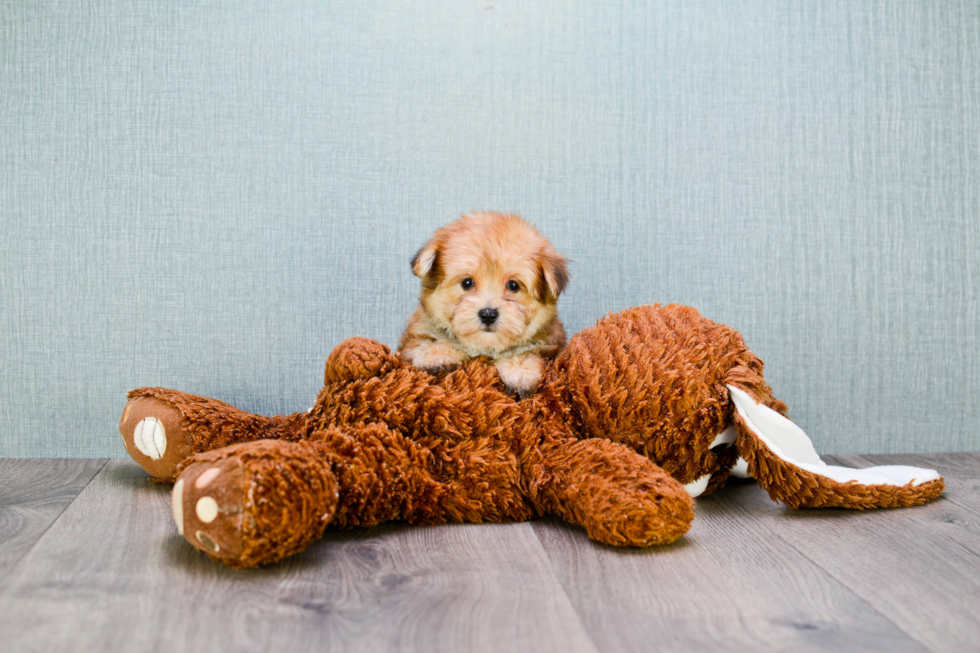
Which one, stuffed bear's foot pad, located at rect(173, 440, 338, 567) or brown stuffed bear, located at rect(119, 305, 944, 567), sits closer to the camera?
stuffed bear's foot pad, located at rect(173, 440, 338, 567)

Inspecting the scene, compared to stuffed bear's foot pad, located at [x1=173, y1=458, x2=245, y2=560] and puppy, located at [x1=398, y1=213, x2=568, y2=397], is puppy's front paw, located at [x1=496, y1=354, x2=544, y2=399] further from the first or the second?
stuffed bear's foot pad, located at [x1=173, y1=458, x2=245, y2=560]

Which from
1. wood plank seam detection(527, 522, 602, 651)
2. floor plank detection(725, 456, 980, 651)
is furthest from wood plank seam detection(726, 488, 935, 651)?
wood plank seam detection(527, 522, 602, 651)

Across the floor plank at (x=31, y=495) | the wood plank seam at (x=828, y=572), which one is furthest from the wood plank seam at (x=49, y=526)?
the wood plank seam at (x=828, y=572)

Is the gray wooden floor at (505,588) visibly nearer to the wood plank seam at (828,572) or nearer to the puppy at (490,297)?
the wood plank seam at (828,572)

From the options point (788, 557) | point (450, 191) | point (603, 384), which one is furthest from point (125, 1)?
point (788, 557)

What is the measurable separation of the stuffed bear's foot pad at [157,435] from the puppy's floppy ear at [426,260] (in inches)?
26.9

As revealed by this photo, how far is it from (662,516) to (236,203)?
4.77ft

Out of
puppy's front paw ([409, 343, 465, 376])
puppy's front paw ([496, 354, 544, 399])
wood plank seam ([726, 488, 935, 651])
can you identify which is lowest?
wood plank seam ([726, 488, 935, 651])

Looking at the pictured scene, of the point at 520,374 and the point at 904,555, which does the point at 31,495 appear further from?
the point at 904,555

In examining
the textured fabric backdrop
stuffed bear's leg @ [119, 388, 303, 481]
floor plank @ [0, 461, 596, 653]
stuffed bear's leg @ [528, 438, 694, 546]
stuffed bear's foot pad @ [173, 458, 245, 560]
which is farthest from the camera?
the textured fabric backdrop

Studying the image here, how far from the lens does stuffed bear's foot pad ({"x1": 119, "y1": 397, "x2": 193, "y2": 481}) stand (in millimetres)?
1729

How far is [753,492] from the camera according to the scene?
5.94ft

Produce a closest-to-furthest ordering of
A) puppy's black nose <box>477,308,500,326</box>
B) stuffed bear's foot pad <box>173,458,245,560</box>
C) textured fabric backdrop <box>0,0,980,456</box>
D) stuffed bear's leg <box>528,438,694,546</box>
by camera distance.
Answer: stuffed bear's foot pad <box>173,458,245,560</box>
stuffed bear's leg <box>528,438,694,546</box>
puppy's black nose <box>477,308,500,326</box>
textured fabric backdrop <box>0,0,980,456</box>

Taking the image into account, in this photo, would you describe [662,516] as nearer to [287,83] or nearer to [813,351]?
[813,351]
